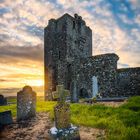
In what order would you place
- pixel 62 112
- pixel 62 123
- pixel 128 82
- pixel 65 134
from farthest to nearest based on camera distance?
pixel 128 82 → pixel 62 112 → pixel 62 123 → pixel 65 134

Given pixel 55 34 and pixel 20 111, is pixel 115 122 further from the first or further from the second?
pixel 55 34

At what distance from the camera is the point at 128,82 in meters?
23.3

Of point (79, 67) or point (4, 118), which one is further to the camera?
point (79, 67)

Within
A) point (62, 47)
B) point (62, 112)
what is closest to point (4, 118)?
point (62, 112)

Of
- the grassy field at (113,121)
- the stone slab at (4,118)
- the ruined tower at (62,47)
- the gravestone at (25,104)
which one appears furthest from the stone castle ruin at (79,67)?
the stone slab at (4,118)

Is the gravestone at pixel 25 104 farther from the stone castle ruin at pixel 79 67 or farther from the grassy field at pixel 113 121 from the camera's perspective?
the stone castle ruin at pixel 79 67

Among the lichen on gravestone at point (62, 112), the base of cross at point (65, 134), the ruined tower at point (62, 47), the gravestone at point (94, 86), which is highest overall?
the ruined tower at point (62, 47)

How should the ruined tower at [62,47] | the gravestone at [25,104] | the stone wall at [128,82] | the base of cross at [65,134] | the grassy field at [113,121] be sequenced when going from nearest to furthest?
1. the grassy field at [113,121]
2. the base of cross at [65,134]
3. the gravestone at [25,104]
4. the stone wall at [128,82]
5. the ruined tower at [62,47]

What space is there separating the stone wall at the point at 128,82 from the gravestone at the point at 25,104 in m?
12.3

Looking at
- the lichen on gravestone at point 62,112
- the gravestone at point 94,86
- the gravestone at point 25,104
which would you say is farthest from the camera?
the gravestone at point 94,86

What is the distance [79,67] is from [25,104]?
1421 cm

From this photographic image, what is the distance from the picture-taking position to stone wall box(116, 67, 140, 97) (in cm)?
2294

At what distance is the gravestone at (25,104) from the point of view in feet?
44.2

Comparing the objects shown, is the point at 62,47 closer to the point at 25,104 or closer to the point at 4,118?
the point at 25,104
